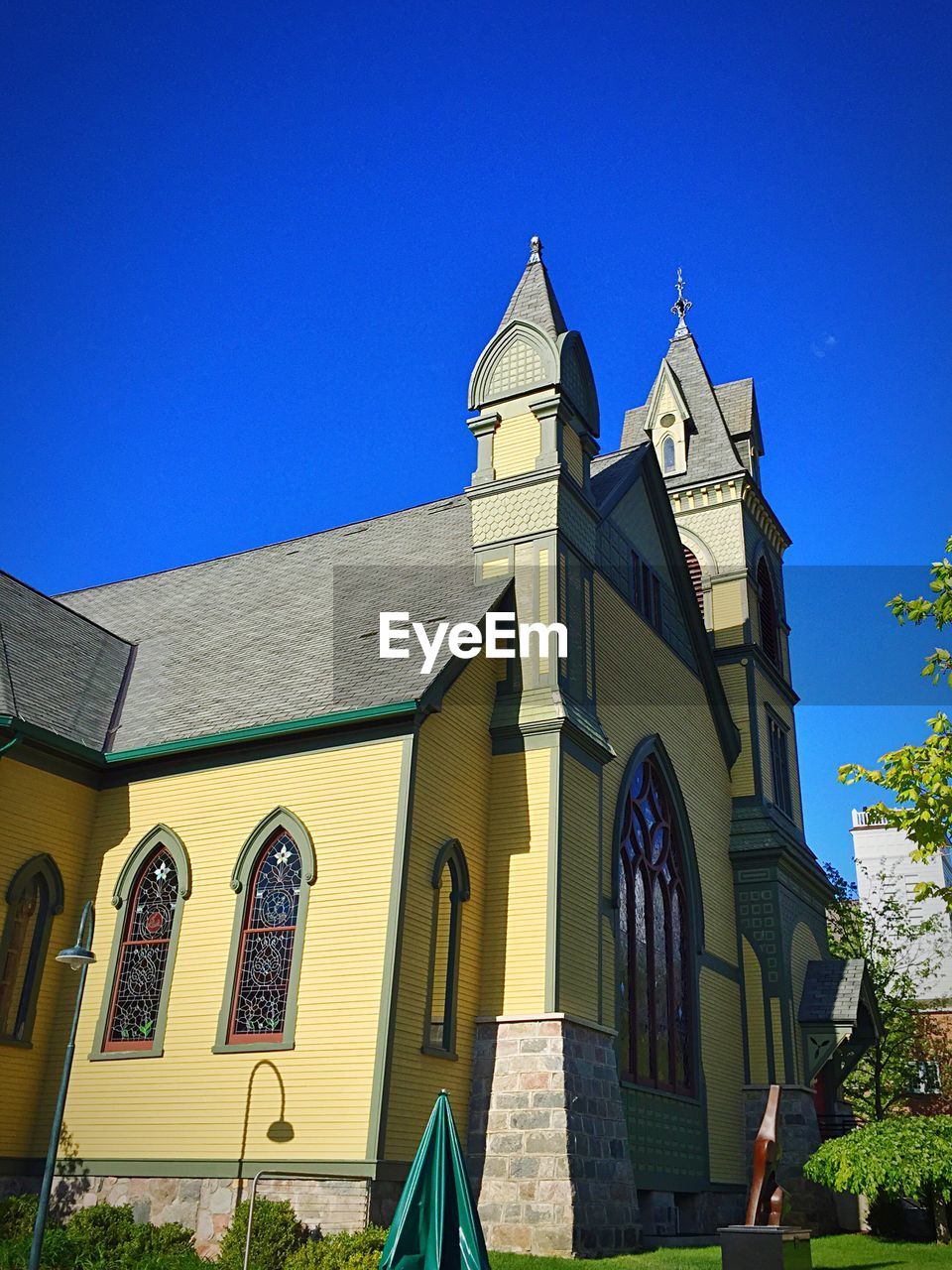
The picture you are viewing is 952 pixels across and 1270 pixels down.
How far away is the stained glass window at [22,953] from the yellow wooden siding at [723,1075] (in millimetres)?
12743

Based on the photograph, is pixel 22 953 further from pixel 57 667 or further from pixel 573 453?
pixel 573 453

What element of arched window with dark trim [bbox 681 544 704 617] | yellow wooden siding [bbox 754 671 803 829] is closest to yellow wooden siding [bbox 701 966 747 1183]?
yellow wooden siding [bbox 754 671 803 829]

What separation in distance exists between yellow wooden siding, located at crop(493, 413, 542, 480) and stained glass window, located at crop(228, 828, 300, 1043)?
313 inches

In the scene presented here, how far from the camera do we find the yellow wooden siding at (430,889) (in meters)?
15.5

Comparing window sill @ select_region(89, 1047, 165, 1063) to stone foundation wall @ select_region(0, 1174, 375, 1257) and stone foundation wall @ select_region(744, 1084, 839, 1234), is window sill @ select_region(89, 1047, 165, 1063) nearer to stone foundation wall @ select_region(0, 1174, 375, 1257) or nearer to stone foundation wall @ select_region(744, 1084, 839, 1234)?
stone foundation wall @ select_region(0, 1174, 375, 1257)

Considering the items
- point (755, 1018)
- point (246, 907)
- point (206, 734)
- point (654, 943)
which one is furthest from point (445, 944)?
point (755, 1018)

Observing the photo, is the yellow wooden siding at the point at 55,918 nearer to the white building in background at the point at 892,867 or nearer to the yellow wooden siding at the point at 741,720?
the yellow wooden siding at the point at 741,720

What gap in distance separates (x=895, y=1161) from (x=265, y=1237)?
11.5m

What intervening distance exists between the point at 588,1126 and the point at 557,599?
26.7 feet

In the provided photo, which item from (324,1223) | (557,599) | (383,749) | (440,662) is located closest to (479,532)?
(557,599)

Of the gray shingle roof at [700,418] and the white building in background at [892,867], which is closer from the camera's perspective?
the gray shingle roof at [700,418]

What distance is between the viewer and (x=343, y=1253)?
13.0 meters

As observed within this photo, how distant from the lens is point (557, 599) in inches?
778

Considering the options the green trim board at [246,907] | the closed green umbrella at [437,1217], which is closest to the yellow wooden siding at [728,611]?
the green trim board at [246,907]
